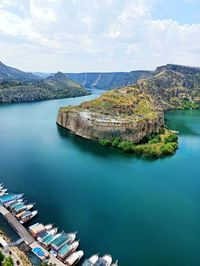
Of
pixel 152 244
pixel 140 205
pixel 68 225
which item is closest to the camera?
pixel 152 244

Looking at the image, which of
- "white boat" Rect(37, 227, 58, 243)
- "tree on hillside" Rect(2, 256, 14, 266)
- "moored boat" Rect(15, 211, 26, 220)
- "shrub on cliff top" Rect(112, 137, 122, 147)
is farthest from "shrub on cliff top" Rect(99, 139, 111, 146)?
"tree on hillside" Rect(2, 256, 14, 266)

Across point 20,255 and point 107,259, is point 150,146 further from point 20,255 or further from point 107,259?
point 20,255

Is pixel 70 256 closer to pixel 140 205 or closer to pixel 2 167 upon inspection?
pixel 140 205

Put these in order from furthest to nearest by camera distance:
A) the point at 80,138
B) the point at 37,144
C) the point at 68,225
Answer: the point at 80,138 → the point at 37,144 → the point at 68,225

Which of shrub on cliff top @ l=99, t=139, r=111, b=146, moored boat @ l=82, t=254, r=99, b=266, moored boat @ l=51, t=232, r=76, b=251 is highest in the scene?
shrub on cliff top @ l=99, t=139, r=111, b=146

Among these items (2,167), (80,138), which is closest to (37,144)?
(80,138)

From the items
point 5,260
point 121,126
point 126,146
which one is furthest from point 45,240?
point 121,126

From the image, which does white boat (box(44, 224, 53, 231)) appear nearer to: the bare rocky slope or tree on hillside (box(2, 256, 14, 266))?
tree on hillside (box(2, 256, 14, 266))
